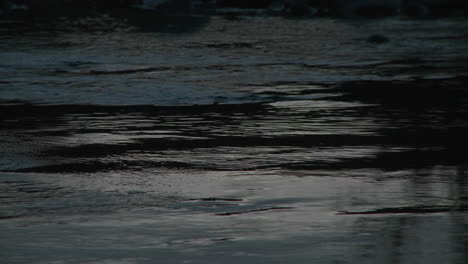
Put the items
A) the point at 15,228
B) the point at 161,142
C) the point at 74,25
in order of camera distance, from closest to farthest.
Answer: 1. the point at 15,228
2. the point at 161,142
3. the point at 74,25

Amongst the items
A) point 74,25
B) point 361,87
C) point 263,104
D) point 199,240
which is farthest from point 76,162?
point 74,25

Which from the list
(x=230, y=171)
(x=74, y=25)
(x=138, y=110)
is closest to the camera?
(x=230, y=171)

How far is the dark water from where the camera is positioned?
9.78 ft

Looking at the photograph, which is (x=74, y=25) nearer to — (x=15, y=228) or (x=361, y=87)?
(x=361, y=87)

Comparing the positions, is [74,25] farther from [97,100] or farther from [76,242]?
[76,242]

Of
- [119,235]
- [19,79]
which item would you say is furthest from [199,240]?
[19,79]

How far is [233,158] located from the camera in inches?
183

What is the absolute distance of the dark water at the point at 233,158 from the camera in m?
2.98

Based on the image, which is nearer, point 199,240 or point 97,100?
point 199,240

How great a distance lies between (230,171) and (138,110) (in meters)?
2.36

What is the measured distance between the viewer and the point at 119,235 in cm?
309

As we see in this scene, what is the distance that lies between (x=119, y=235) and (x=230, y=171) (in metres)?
1.30

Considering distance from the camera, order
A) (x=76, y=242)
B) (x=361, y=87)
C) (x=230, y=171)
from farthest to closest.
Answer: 1. (x=361, y=87)
2. (x=230, y=171)
3. (x=76, y=242)

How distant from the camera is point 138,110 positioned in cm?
654
